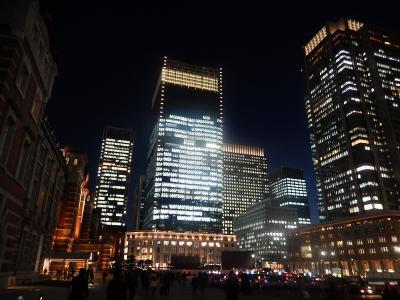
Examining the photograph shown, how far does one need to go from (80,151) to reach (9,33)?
58812mm

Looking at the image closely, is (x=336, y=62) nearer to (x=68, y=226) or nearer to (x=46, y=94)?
(x=68, y=226)

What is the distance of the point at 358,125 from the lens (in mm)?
170375

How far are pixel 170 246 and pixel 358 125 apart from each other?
11598 centimetres

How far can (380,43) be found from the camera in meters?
195

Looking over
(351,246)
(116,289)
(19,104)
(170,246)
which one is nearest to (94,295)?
(116,289)

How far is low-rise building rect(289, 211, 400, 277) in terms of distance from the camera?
112188 mm

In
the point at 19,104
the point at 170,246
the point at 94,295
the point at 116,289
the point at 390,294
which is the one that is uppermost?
the point at 170,246

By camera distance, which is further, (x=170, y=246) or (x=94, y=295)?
(x=170, y=246)

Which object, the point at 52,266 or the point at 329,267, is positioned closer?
the point at 52,266

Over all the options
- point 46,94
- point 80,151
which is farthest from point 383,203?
point 46,94

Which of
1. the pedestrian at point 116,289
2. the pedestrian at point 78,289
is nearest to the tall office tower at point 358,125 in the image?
the pedestrian at point 116,289

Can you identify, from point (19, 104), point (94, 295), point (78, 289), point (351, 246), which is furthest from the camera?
point (351, 246)

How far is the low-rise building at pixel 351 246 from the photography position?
368 feet

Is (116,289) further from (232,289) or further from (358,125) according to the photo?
(358,125)
